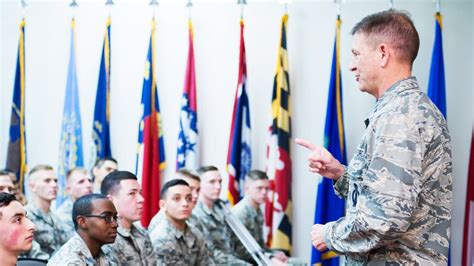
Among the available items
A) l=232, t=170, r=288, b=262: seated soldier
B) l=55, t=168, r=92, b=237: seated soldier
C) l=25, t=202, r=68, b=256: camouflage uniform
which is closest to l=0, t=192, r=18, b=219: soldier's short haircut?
l=25, t=202, r=68, b=256: camouflage uniform

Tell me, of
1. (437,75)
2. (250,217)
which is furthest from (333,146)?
(437,75)

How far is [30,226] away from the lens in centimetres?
264

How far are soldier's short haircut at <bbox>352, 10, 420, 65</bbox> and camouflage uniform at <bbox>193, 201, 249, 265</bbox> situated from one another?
12.6ft

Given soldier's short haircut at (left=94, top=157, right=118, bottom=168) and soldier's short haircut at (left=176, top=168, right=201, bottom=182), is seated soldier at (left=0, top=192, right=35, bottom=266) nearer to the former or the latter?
soldier's short haircut at (left=176, top=168, right=201, bottom=182)

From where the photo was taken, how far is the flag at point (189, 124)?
20.9ft

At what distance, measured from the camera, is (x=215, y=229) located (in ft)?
18.2

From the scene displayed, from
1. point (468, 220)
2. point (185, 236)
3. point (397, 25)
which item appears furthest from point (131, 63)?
point (397, 25)

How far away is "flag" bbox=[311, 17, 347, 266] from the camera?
20.1ft

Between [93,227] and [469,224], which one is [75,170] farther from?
[469,224]

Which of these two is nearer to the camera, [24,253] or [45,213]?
[24,253]

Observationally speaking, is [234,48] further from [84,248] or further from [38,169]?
[84,248]

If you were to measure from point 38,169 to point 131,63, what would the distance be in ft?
5.70

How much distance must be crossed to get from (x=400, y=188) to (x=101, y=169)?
4584 millimetres

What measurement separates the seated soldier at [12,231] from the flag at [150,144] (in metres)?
3.60
